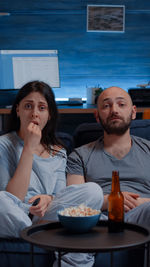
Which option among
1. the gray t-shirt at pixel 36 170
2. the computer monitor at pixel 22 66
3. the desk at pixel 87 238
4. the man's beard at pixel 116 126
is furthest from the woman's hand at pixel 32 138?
the computer monitor at pixel 22 66

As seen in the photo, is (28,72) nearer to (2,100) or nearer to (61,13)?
(2,100)

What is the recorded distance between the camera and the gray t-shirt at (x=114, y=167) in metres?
2.01

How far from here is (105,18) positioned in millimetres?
3971

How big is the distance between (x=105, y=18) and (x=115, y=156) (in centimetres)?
226

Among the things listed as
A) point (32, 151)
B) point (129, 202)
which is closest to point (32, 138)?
point (32, 151)

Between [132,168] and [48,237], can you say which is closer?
[48,237]

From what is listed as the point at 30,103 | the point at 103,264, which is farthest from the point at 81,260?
the point at 30,103

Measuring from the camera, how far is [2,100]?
4.05 m

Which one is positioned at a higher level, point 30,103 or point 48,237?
point 30,103

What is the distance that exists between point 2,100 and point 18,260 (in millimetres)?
2608

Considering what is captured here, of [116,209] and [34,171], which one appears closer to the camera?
[116,209]

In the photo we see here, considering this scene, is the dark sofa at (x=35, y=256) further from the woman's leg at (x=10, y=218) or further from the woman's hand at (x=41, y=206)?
the woman's hand at (x=41, y=206)

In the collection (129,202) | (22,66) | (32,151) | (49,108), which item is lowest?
(129,202)

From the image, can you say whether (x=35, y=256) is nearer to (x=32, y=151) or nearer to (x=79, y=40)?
(x=32, y=151)
